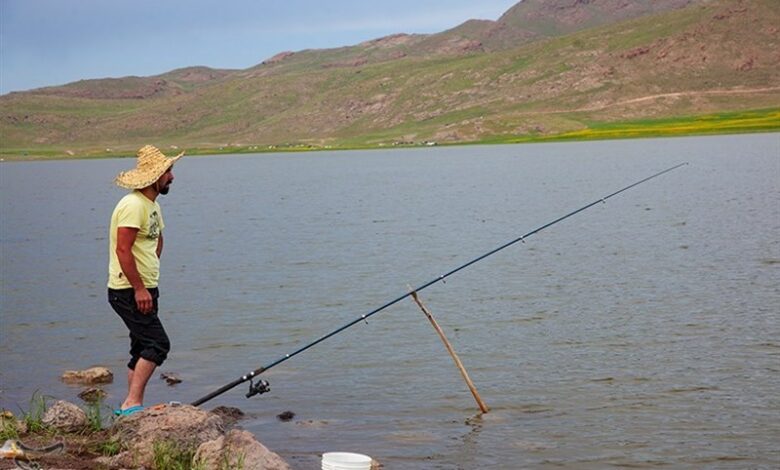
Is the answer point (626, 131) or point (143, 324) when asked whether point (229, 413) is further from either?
point (626, 131)

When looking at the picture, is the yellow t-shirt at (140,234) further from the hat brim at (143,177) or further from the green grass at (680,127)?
the green grass at (680,127)

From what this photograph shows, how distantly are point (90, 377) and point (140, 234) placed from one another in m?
4.62

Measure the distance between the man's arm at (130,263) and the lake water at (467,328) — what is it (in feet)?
6.52

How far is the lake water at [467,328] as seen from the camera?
1051 cm

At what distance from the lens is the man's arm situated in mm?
8992

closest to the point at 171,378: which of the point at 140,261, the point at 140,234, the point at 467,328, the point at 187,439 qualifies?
the point at 140,261

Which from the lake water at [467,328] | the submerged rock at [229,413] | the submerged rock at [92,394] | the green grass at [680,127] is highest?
the submerged rock at [92,394]

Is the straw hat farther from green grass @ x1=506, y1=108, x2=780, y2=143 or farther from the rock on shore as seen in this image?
green grass @ x1=506, y1=108, x2=780, y2=143

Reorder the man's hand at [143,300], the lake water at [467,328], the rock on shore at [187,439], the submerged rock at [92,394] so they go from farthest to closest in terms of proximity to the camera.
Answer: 1. the submerged rock at [92,394]
2. the lake water at [467,328]
3. the man's hand at [143,300]
4. the rock on shore at [187,439]

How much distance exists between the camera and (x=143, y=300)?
9102 millimetres

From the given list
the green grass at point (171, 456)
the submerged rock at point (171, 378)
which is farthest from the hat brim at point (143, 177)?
the submerged rock at point (171, 378)

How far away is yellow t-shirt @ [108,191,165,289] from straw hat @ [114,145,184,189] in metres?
0.10

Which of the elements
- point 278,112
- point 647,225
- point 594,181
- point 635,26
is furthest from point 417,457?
point 278,112

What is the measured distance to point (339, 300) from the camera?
18.4 meters
